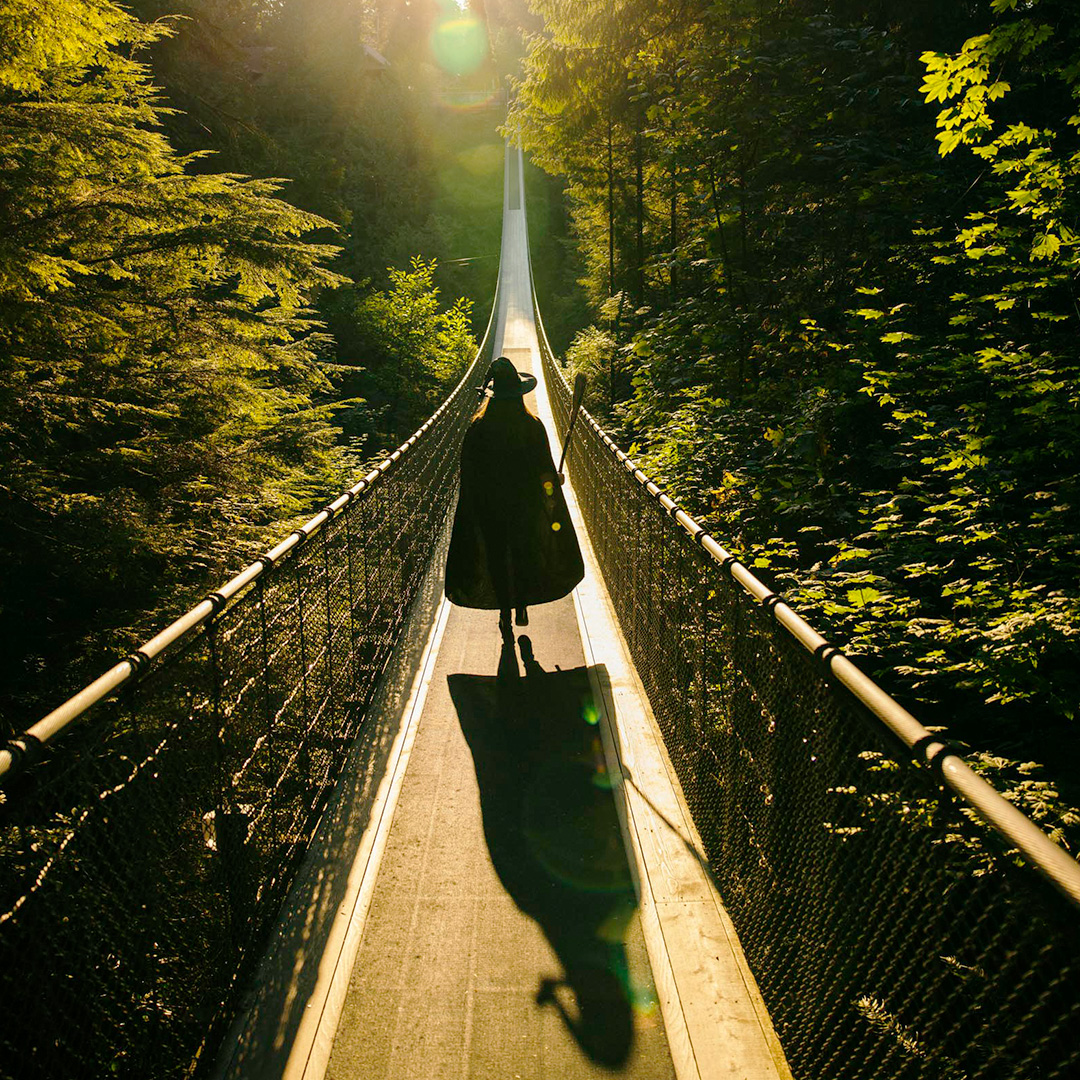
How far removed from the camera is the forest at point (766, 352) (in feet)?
12.7

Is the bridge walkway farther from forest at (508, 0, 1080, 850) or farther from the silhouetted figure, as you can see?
forest at (508, 0, 1080, 850)

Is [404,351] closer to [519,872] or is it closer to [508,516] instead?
[508,516]

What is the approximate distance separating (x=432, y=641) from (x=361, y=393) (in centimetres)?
1508

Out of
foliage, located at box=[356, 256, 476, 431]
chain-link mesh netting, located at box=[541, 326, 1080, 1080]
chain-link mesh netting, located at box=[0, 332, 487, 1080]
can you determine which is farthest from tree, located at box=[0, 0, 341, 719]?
foliage, located at box=[356, 256, 476, 431]

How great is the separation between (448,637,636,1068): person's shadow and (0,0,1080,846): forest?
1578 millimetres

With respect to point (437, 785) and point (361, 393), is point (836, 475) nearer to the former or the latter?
point (437, 785)

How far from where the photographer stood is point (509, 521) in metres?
6.03

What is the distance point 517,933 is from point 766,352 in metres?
6.67

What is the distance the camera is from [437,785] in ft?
14.6

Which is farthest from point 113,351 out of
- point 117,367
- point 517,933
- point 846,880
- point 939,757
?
point 939,757

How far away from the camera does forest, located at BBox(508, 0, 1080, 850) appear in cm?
361

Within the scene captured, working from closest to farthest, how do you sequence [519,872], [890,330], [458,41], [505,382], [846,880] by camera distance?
1. [846,880]
2. [519,872]
3. [505,382]
4. [890,330]
5. [458,41]

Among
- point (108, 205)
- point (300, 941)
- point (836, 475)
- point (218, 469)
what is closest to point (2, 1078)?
point (300, 941)

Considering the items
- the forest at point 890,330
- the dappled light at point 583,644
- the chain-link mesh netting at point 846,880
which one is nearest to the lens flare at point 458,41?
the forest at point 890,330
